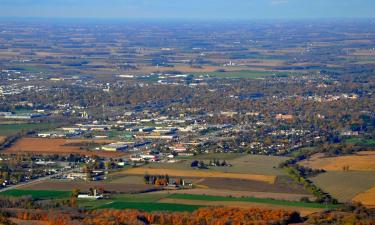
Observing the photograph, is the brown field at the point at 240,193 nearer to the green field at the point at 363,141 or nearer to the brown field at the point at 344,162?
the brown field at the point at 344,162

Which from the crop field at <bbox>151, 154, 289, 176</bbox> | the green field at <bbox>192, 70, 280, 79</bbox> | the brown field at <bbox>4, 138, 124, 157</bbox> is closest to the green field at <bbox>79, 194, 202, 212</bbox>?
the crop field at <bbox>151, 154, 289, 176</bbox>

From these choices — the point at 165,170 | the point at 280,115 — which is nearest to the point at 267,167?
the point at 165,170

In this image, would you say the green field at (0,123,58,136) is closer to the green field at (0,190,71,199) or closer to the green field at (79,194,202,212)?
the green field at (0,190,71,199)

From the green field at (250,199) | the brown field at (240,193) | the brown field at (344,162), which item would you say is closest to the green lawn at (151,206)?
the green field at (250,199)

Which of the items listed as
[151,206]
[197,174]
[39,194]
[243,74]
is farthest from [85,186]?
[243,74]

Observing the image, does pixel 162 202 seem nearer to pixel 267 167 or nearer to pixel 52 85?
pixel 267 167

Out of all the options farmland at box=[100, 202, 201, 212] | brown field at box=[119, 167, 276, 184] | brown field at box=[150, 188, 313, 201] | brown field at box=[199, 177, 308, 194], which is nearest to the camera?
farmland at box=[100, 202, 201, 212]

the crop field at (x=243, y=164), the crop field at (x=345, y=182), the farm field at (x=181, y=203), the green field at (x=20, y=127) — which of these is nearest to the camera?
the farm field at (x=181, y=203)
